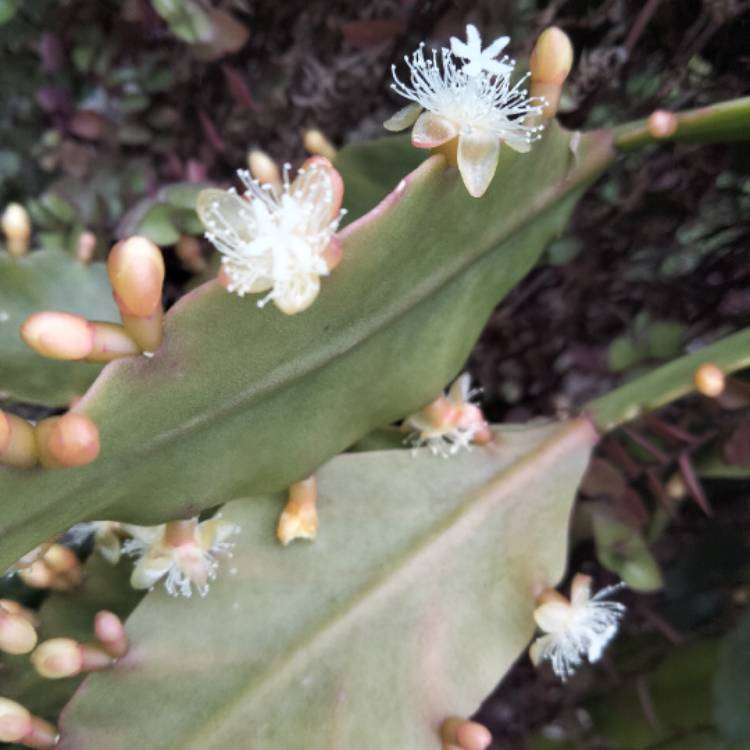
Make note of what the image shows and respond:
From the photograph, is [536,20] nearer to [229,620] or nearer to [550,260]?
[550,260]

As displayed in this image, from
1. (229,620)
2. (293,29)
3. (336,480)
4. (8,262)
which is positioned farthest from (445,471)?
(293,29)

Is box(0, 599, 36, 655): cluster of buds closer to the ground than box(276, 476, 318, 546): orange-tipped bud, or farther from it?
farther from it

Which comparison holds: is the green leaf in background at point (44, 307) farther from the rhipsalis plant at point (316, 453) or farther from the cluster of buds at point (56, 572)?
the cluster of buds at point (56, 572)

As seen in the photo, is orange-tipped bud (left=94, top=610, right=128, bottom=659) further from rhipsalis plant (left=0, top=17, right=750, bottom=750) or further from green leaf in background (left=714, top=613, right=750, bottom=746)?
green leaf in background (left=714, top=613, right=750, bottom=746)

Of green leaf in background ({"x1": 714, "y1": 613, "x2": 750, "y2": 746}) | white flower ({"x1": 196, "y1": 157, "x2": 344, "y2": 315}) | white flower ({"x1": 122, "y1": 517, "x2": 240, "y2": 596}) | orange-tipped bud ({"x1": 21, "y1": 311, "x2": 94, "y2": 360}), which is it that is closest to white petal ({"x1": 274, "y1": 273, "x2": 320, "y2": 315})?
white flower ({"x1": 196, "y1": 157, "x2": 344, "y2": 315})

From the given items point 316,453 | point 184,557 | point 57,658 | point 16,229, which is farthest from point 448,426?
point 16,229

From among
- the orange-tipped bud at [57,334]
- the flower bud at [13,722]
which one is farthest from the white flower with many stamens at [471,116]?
the flower bud at [13,722]
